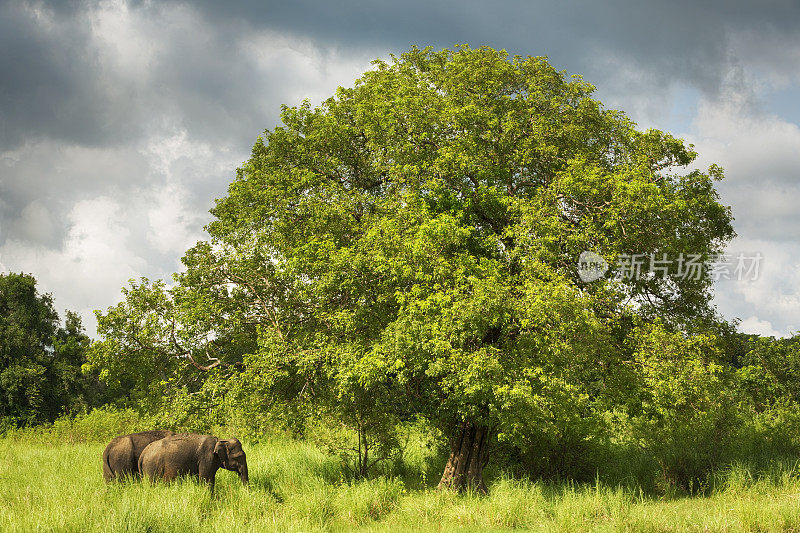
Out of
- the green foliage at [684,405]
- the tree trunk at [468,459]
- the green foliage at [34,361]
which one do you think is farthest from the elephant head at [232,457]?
the green foliage at [34,361]

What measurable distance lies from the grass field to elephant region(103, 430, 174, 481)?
452mm

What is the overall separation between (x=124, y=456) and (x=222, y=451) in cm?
246

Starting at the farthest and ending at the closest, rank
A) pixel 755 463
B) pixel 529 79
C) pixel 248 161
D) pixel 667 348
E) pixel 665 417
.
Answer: pixel 248 161 < pixel 529 79 < pixel 755 463 < pixel 665 417 < pixel 667 348

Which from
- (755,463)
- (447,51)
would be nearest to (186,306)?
(447,51)

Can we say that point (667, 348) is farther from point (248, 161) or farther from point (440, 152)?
point (248, 161)

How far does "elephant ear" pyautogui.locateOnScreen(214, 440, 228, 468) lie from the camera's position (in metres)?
14.6

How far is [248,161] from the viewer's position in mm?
21516

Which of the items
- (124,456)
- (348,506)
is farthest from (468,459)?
(124,456)

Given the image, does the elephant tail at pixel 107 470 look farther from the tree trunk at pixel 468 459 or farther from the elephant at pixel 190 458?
the tree trunk at pixel 468 459

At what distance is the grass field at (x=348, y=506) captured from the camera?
436 inches

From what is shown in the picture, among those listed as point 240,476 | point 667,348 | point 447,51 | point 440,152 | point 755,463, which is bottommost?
point 240,476

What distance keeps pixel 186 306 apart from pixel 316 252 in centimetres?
461
